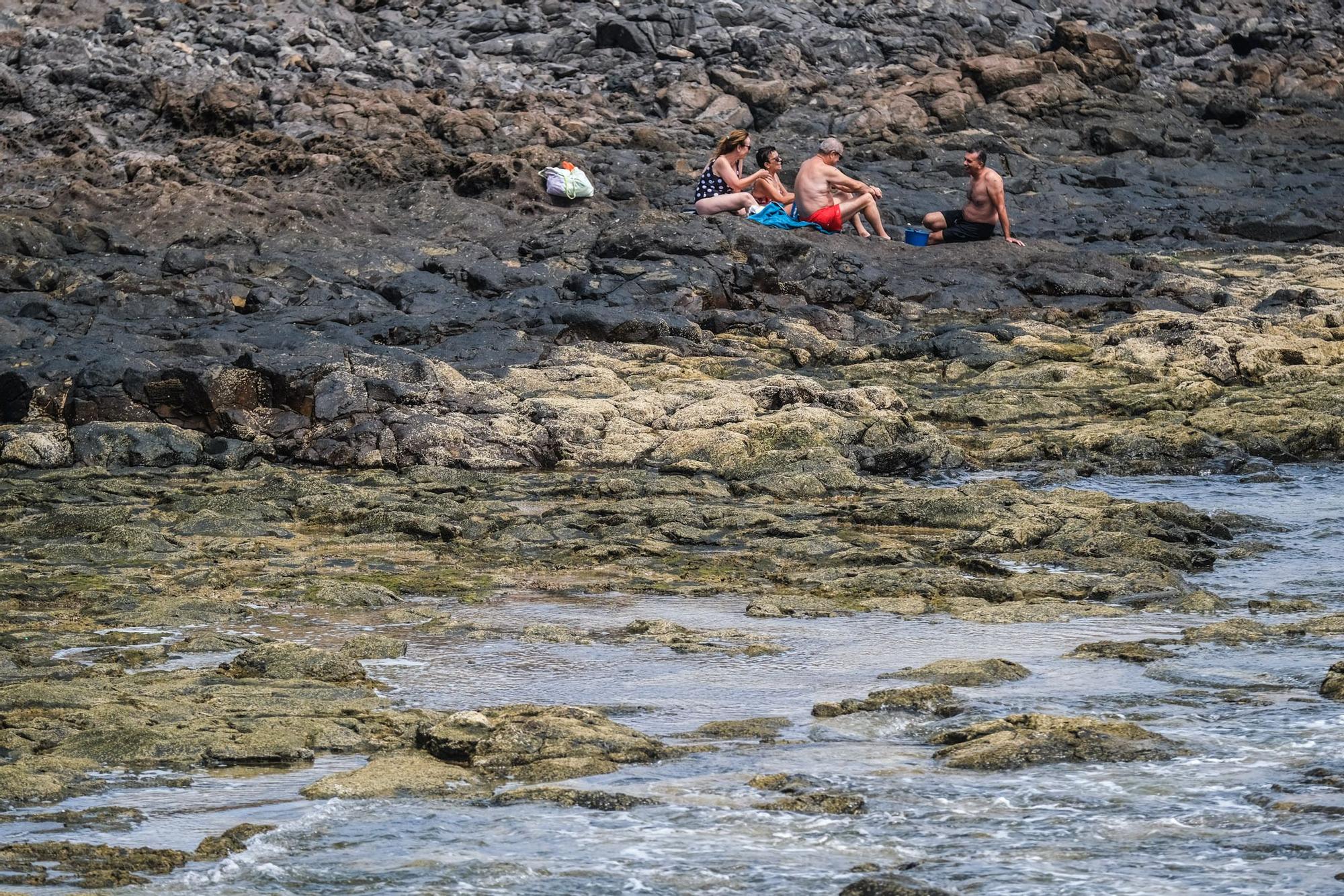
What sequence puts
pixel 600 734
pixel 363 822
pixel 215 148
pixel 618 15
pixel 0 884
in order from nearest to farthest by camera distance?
pixel 0 884 < pixel 363 822 < pixel 600 734 < pixel 215 148 < pixel 618 15

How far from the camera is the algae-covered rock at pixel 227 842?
4559mm

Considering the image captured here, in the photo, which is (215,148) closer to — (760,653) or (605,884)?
(760,653)

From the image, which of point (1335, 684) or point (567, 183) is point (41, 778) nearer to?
point (1335, 684)

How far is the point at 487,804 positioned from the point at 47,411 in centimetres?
884

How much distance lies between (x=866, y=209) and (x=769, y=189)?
1.24m

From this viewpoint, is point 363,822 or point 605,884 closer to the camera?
point 605,884

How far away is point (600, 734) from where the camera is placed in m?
5.62

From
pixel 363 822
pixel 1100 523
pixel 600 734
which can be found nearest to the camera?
pixel 363 822

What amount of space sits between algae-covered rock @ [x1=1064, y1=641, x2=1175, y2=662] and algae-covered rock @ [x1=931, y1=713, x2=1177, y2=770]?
117 cm

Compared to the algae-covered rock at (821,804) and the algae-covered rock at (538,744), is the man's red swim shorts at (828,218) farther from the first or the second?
the algae-covered rock at (821,804)

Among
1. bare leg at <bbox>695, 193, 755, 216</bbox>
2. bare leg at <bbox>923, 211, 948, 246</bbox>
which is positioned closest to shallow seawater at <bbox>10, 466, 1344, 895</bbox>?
bare leg at <bbox>695, 193, 755, 216</bbox>

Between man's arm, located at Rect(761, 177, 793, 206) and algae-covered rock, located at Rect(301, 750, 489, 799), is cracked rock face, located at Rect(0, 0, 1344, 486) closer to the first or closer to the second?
man's arm, located at Rect(761, 177, 793, 206)

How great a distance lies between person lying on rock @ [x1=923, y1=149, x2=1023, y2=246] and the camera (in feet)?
61.0

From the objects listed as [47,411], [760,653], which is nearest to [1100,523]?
[760,653]
